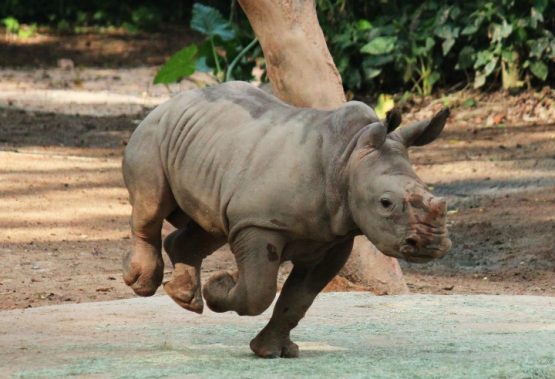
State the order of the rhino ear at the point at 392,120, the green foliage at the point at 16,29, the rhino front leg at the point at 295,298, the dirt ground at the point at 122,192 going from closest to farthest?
1. the rhino ear at the point at 392,120
2. the rhino front leg at the point at 295,298
3. the dirt ground at the point at 122,192
4. the green foliage at the point at 16,29

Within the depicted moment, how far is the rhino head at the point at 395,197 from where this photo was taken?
13.9 feet

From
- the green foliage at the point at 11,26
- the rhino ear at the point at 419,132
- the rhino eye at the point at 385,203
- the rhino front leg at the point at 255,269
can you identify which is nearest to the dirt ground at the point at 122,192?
the rhino front leg at the point at 255,269

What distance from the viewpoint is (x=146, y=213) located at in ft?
16.3

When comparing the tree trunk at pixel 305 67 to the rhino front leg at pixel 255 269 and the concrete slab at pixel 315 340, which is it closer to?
the concrete slab at pixel 315 340

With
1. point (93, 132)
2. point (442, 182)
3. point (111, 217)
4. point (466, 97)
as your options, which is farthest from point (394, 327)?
point (93, 132)

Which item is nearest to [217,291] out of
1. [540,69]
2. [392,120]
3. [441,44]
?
[392,120]

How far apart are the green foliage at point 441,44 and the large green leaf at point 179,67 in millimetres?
1792

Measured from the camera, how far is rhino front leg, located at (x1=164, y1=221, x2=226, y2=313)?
5012 millimetres

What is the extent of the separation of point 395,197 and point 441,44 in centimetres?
1003

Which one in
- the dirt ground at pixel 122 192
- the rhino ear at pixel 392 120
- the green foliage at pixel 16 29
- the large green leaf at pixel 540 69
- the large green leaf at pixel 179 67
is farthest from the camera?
the green foliage at pixel 16 29

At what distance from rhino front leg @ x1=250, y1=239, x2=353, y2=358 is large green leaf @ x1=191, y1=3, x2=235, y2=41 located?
8716 millimetres

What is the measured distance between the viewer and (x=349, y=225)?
445 cm

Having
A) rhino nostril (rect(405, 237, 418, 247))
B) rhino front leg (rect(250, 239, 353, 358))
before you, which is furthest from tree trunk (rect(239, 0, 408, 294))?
rhino nostril (rect(405, 237, 418, 247))

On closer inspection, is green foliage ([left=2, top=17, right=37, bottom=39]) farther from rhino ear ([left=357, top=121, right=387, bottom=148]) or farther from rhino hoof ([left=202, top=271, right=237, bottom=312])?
rhino ear ([left=357, top=121, right=387, bottom=148])
